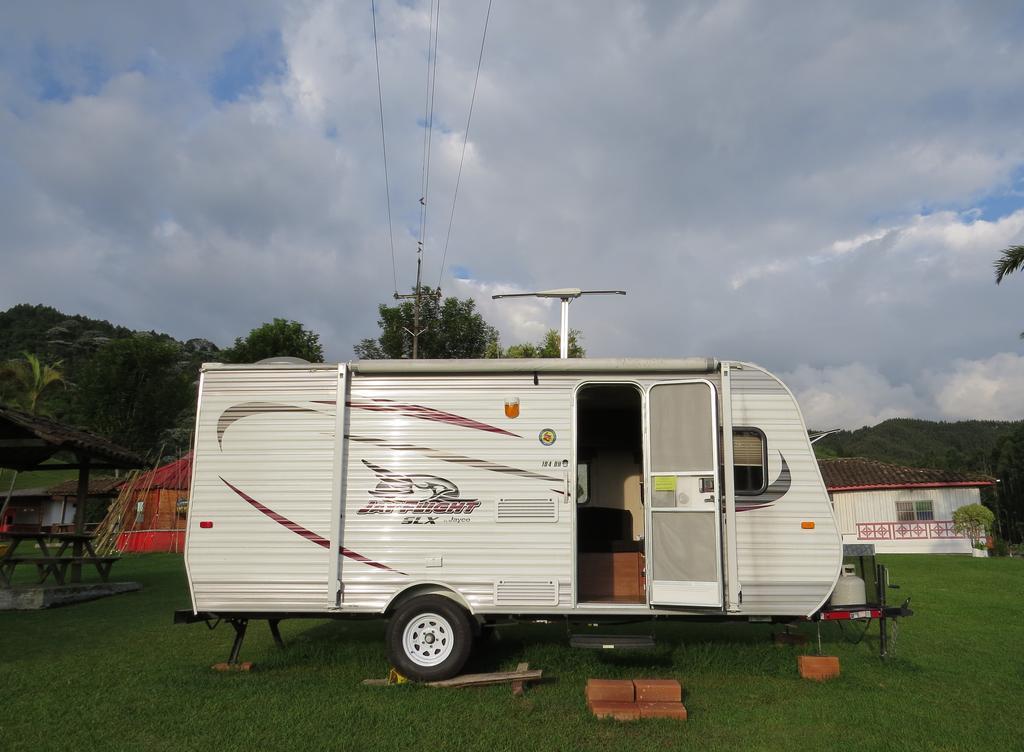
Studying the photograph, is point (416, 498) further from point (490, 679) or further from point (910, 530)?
point (910, 530)

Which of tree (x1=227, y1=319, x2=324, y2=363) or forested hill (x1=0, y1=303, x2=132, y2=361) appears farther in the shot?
forested hill (x1=0, y1=303, x2=132, y2=361)

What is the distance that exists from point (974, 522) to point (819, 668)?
24284mm

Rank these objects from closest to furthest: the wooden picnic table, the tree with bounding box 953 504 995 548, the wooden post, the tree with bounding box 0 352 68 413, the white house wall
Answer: the wooden picnic table
the wooden post
the tree with bounding box 953 504 995 548
the white house wall
the tree with bounding box 0 352 68 413

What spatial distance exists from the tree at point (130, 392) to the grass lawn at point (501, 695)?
33686mm

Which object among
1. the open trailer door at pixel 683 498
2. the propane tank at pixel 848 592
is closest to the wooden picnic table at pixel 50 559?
the open trailer door at pixel 683 498

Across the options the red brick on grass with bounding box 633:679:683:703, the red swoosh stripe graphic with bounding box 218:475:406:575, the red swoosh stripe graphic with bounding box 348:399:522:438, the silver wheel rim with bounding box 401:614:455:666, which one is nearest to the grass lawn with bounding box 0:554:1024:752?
the red brick on grass with bounding box 633:679:683:703

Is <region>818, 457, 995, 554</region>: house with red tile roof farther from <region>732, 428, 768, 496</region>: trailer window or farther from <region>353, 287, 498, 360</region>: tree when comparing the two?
<region>732, 428, 768, 496</region>: trailer window

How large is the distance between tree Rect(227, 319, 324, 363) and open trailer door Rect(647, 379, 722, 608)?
25.6 meters

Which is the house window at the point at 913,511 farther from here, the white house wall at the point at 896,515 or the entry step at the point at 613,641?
the entry step at the point at 613,641

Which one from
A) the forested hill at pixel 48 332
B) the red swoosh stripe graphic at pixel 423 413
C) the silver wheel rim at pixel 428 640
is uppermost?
the forested hill at pixel 48 332

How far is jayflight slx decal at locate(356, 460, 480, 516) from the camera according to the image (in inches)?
255

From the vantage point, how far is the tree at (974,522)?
1008 inches

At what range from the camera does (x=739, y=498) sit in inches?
250

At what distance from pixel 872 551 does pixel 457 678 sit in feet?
14.4
